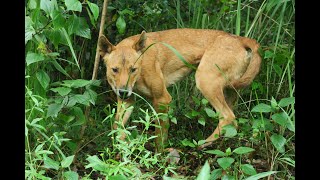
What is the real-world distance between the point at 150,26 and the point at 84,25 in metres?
2.68

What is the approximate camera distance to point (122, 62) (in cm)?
600

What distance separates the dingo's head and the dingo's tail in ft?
3.06

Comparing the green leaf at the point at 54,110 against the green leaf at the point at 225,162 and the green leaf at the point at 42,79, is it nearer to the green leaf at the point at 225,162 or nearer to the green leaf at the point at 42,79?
the green leaf at the point at 42,79

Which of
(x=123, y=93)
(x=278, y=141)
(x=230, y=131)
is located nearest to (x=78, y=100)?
(x=123, y=93)

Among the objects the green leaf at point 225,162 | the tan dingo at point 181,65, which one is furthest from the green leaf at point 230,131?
the tan dingo at point 181,65

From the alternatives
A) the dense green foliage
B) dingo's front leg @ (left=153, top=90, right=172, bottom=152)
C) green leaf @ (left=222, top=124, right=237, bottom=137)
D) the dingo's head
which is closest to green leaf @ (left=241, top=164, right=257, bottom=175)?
the dense green foliage

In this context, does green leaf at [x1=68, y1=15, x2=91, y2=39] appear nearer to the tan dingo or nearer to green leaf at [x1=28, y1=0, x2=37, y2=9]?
green leaf at [x1=28, y1=0, x2=37, y2=9]

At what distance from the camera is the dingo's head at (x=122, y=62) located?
19.3 ft

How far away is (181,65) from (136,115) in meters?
0.70

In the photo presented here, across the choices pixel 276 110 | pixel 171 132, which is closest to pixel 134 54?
pixel 171 132

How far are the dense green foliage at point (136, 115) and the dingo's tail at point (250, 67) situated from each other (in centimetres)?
13

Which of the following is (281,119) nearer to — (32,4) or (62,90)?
(62,90)

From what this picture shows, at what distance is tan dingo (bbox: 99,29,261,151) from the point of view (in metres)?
6.01

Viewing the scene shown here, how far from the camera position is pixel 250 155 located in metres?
5.25
